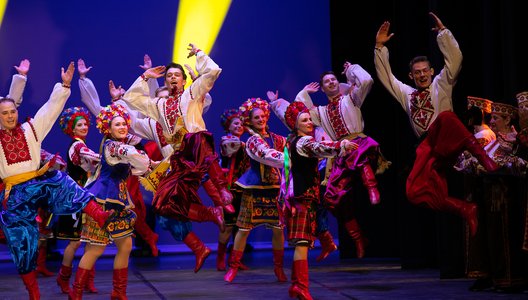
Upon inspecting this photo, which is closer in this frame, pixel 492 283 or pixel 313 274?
pixel 492 283

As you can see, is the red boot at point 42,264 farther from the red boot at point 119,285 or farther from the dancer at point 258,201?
the red boot at point 119,285

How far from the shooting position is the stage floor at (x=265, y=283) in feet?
18.7

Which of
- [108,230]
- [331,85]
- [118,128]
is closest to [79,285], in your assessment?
[108,230]

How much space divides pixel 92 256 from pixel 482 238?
270 cm

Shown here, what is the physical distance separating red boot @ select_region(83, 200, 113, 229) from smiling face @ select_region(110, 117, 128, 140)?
487 mm

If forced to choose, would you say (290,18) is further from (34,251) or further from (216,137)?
(34,251)

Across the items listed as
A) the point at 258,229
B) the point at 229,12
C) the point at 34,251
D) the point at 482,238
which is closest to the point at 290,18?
the point at 229,12

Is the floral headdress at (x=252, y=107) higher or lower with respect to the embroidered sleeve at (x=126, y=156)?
higher

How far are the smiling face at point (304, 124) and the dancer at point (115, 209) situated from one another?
3.28ft

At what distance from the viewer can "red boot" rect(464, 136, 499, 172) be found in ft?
16.3

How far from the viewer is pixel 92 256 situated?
5402 millimetres

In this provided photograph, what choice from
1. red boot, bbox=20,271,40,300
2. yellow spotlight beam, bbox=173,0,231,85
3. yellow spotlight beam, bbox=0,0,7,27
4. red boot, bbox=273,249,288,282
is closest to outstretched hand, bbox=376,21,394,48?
red boot, bbox=273,249,288,282

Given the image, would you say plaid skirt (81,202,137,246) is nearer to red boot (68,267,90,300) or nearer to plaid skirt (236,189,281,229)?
red boot (68,267,90,300)

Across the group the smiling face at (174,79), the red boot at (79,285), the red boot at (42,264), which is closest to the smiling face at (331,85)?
the smiling face at (174,79)
